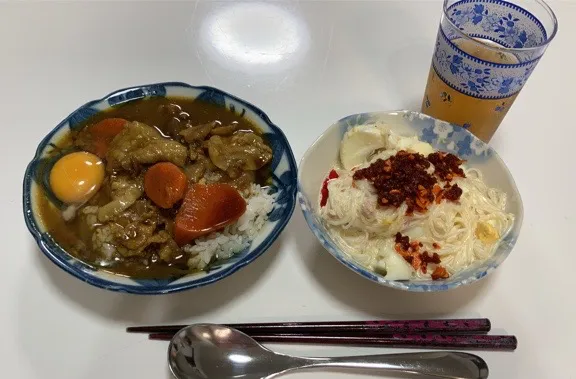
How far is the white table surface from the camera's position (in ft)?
5.66

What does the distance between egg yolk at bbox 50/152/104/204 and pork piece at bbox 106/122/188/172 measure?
63 mm

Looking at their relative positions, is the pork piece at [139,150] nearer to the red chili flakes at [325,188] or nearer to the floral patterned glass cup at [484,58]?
the red chili flakes at [325,188]

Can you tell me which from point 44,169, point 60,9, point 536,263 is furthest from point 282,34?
point 536,263

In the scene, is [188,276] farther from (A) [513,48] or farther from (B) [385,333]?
(A) [513,48]

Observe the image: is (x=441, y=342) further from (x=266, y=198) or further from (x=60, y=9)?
(x=60, y=9)

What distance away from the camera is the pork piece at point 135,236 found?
1.78 meters

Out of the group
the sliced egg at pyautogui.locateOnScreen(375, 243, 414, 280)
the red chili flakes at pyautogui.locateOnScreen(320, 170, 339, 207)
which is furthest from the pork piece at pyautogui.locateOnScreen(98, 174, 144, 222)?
the sliced egg at pyautogui.locateOnScreen(375, 243, 414, 280)

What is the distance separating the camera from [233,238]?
182cm

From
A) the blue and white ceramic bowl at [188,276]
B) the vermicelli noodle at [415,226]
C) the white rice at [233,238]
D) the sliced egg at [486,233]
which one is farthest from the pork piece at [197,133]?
the sliced egg at [486,233]

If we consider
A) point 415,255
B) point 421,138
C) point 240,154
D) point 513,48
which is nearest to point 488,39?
point 513,48

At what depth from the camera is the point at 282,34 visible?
2865mm

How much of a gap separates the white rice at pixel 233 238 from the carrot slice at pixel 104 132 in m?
0.60

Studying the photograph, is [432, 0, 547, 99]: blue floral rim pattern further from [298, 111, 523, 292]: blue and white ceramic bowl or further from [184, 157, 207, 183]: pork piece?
[184, 157, 207, 183]: pork piece

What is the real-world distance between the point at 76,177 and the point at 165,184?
0.36 meters
